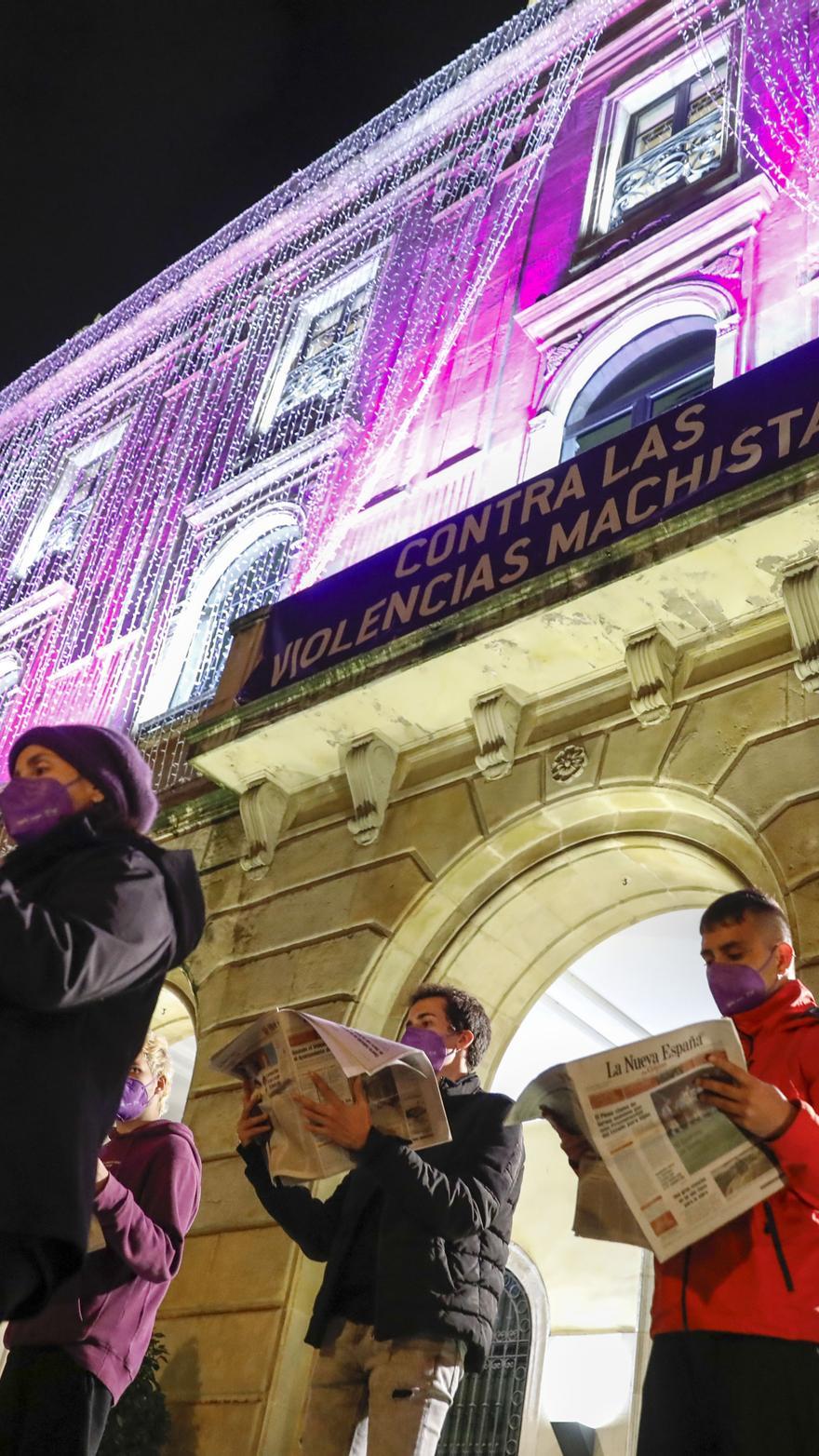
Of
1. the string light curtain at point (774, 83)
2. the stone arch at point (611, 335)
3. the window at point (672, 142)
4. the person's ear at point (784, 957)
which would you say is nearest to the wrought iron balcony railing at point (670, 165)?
the window at point (672, 142)

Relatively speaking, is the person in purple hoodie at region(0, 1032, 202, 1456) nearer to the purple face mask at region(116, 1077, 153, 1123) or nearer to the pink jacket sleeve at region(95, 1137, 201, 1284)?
the pink jacket sleeve at region(95, 1137, 201, 1284)

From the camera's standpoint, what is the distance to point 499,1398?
10625mm

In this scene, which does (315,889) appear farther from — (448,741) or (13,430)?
(13,430)

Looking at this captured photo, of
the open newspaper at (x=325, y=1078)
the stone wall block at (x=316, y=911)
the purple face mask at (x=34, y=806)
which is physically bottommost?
the open newspaper at (x=325, y=1078)

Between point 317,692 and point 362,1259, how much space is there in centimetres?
506

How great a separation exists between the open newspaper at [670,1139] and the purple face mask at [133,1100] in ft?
7.00

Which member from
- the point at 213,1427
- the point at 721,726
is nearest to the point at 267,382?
the point at 721,726

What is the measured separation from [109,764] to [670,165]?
496 inches

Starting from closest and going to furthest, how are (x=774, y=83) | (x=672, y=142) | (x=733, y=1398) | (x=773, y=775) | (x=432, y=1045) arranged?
(x=733, y=1398) → (x=432, y=1045) → (x=773, y=775) → (x=774, y=83) → (x=672, y=142)

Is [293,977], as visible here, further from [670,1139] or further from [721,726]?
[670,1139]

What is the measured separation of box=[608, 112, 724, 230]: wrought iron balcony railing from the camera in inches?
513

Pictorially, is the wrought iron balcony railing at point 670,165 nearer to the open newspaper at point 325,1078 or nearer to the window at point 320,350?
the window at point 320,350

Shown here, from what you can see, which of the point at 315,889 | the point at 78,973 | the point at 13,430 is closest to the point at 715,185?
the point at 315,889

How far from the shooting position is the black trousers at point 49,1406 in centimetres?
369
